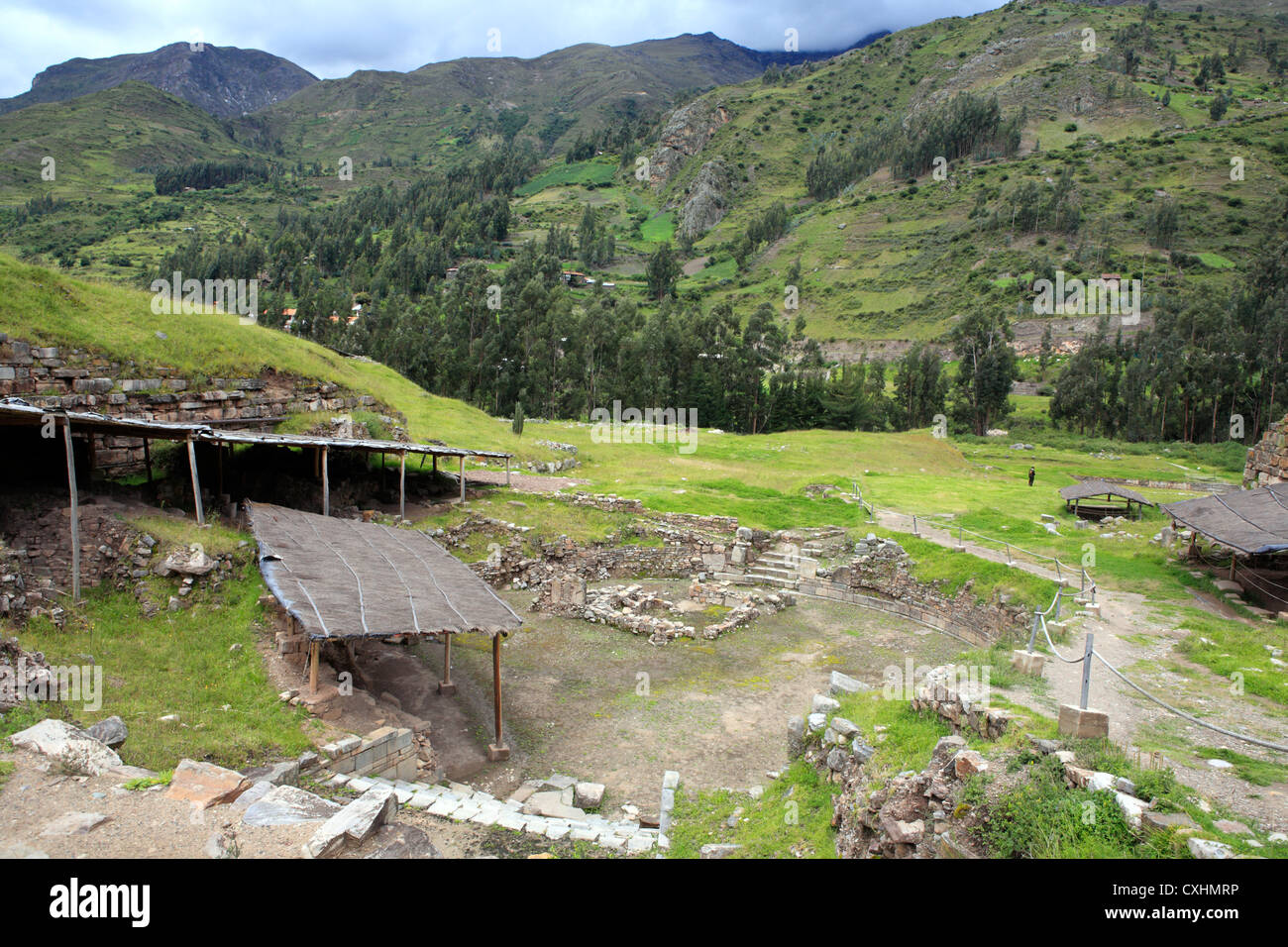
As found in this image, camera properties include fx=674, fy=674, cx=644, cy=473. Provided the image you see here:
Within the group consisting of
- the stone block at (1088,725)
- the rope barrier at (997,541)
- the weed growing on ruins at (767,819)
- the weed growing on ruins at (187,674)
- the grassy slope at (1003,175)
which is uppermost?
the grassy slope at (1003,175)

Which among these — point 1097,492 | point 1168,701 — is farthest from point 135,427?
point 1097,492

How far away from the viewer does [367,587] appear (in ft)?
42.6

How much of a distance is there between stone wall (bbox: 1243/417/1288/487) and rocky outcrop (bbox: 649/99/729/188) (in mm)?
174195

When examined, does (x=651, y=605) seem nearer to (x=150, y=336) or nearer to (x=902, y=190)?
(x=150, y=336)

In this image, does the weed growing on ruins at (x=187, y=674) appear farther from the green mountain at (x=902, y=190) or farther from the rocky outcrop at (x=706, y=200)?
the rocky outcrop at (x=706, y=200)

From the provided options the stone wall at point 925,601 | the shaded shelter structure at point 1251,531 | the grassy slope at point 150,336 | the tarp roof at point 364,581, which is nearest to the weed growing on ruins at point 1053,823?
the tarp roof at point 364,581

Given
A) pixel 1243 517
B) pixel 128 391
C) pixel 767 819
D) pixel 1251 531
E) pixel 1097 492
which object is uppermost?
pixel 128 391

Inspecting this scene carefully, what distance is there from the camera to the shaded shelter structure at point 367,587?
1145cm

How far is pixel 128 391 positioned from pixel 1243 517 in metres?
33.2

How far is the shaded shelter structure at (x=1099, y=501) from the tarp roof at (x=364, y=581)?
24492 mm

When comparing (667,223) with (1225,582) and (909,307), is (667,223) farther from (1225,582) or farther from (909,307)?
(1225,582)

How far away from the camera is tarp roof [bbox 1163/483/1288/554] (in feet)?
52.2

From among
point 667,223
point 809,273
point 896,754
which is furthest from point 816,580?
point 667,223
